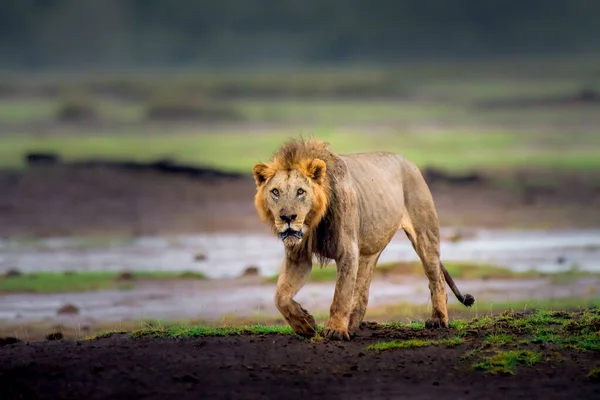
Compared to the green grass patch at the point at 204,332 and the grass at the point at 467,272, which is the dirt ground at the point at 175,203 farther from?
the green grass patch at the point at 204,332

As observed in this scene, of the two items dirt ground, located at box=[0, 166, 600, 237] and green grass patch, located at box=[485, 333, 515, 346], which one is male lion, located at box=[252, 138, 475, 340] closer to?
green grass patch, located at box=[485, 333, 515, 346]

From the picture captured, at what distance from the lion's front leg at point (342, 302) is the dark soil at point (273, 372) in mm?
138

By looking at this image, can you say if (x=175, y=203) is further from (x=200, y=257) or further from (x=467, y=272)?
(x=467, y=272)

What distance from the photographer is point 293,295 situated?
33.2 feet

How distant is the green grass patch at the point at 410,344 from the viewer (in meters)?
9.93

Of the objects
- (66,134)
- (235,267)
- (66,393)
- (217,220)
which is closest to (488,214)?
(217,220)

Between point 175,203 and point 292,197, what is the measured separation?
14878mm

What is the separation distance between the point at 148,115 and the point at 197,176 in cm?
1345

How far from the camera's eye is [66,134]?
113ft

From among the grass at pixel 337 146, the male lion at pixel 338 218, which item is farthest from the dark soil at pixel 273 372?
the grass at pixel 337 146

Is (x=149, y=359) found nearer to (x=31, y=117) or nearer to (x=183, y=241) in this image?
(x=183, y=241)

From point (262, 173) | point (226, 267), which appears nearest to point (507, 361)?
point (262, 173)

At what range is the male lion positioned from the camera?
1001 centimetres

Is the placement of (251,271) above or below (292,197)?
above
